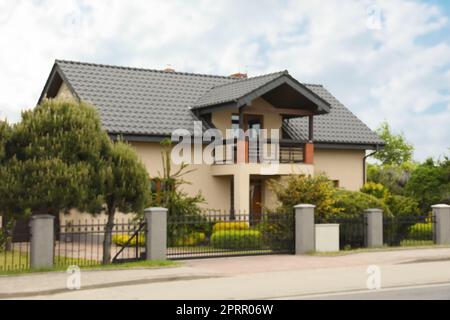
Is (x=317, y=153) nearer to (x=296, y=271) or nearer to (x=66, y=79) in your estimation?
(x=66, y=79)

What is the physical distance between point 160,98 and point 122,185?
12351mm

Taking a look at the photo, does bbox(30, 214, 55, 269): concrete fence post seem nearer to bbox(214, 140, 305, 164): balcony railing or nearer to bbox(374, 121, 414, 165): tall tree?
bbox(214, 140, 305, 164): balcony railing

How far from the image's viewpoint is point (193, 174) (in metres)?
26.5

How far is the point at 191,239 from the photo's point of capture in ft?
65.8

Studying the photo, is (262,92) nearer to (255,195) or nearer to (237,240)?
(255,195)

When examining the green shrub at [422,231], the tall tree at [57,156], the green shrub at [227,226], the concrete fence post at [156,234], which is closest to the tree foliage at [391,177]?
the green shrub at [422,231]

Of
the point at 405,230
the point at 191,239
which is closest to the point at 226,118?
the point at 191,239

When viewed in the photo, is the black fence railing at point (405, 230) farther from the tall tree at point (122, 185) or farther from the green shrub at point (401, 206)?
the tall tree at point (122, 185)

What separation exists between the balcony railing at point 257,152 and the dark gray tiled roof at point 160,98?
1.57 m

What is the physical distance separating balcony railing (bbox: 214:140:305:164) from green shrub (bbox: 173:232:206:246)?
5786mm

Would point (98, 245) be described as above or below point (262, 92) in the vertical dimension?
below

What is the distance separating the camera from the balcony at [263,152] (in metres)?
26.0

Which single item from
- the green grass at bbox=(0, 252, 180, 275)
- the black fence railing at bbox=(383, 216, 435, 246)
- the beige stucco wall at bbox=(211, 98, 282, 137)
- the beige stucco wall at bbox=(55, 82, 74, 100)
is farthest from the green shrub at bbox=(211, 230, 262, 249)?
the beige stucco wall at bbox=(55, 82, 74, 100)
